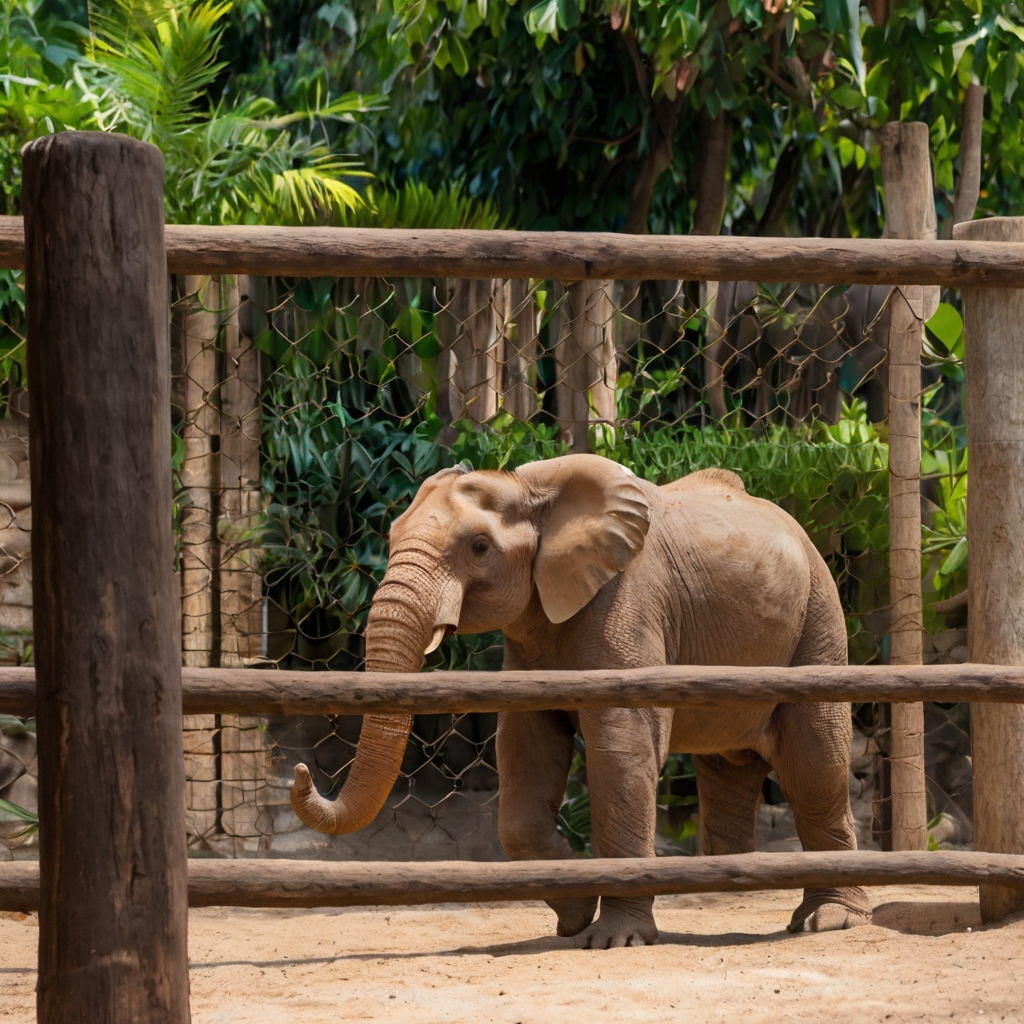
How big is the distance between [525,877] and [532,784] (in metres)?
0.98

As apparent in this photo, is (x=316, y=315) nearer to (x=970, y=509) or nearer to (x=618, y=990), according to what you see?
(x=970, y=509)

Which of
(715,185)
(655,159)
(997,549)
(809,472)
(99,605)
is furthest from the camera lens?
(715,185)

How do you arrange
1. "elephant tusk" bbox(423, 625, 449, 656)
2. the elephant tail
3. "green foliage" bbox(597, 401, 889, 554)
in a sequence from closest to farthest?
"elephant tusk" bbox(423, 625, 449, 656) < the elephant tail < "green foliage" bbox(597, 401, 889, 554)

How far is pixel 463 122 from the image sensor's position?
7422 mm

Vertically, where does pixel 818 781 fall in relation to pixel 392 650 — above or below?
below

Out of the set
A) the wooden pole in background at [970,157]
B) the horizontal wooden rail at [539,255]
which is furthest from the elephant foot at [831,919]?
the wooden pole in background at [970,157]

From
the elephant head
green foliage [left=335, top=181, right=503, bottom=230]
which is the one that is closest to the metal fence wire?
green foliage [left=335, top=181, right=503, bottom=230]

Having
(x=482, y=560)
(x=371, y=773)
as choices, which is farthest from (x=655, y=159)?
(x=371, y=773)

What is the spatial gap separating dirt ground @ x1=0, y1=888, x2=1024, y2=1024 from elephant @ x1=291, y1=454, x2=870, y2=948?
0.25 meters

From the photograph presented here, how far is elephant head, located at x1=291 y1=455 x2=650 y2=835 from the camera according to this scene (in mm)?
3387

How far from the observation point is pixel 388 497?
5.52 m

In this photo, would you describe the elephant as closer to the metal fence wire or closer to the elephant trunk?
the elephant trunk

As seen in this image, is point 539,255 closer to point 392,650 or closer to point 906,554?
point 392,650

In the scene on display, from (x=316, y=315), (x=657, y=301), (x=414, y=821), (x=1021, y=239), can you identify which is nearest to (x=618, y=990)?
(x=1021, y=239)
